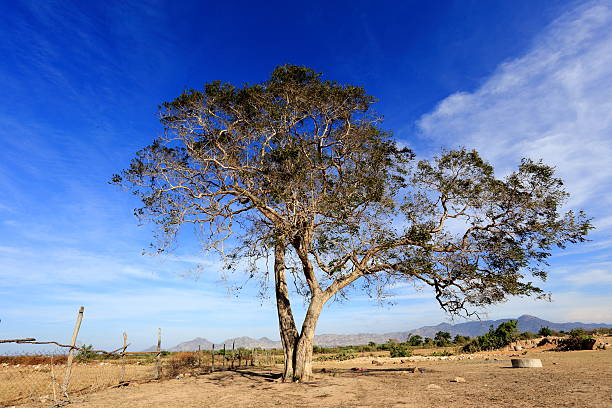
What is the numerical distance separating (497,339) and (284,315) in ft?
74.0

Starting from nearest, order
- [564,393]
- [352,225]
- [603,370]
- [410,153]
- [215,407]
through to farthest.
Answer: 1. [564,393]
2. [215,407]
3. [603,370]
4. [352,225]
5. [410,153]

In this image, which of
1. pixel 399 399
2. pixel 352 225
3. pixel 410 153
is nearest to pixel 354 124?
pixel 410 153

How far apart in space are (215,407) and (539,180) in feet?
46.6

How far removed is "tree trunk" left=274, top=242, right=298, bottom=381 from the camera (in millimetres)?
14141

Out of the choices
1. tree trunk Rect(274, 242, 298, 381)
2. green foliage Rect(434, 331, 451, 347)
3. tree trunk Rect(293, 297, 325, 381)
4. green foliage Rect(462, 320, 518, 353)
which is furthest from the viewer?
green foliage Rect(434, 331, 451, 347)

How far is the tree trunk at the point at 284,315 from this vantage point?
14141mm

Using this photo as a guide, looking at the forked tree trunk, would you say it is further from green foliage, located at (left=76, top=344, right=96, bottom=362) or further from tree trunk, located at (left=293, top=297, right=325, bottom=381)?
green foliage, located at (left=76, top=344, right=96, bottom=362)

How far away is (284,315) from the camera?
581 inches

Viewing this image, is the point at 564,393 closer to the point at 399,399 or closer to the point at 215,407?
the point at 399,399

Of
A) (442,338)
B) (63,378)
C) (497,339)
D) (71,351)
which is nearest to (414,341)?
(442,338)

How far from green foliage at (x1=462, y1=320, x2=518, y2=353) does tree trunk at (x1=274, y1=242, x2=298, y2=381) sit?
70.4 ft

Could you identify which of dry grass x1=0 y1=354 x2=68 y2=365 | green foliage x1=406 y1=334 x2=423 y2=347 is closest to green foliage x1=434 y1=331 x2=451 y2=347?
green foliage x1=406 y1=334 x2=423 y2=347

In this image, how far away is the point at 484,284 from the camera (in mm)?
14289

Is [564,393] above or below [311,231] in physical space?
below
